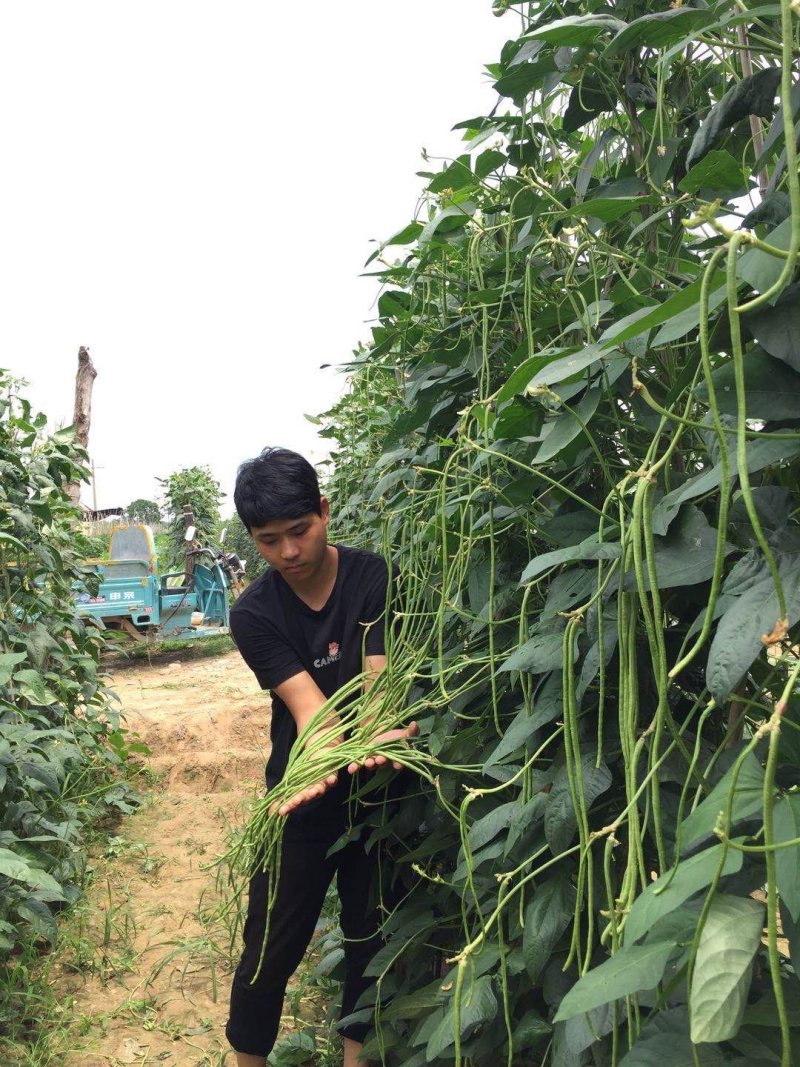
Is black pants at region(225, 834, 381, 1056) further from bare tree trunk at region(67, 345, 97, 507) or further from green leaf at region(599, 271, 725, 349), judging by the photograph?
bare tree trunk at region(67, 345, 97, 507)

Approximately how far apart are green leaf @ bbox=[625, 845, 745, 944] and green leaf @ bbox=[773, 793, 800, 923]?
1.3 inches

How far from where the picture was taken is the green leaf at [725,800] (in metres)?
0.62

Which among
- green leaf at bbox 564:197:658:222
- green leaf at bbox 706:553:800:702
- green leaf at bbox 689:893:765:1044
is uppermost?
green leaf at bbox 564:197:658:222

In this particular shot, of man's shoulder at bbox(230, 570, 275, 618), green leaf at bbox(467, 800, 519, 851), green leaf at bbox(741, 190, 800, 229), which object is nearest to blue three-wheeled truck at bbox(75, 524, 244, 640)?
man's shoulder at bbox(230, 570, 275, 618)

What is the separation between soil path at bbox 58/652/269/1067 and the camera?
2340 mm

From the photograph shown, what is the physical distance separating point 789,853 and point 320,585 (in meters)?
1.37

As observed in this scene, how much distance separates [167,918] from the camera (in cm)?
303

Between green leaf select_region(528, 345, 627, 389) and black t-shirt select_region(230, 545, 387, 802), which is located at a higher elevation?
green leaf select_region(528, 345, 627, 389)

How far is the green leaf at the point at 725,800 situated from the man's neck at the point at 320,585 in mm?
1291

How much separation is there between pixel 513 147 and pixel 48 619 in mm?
2595

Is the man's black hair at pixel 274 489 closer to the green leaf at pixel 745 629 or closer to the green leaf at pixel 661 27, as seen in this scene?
the green leaf at pixel 661 27

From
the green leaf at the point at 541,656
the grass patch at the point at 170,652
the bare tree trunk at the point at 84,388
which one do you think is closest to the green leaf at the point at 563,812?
the green leaf at the point at 541,656

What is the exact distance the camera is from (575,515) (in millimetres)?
1056

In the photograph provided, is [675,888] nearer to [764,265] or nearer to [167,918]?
[764,265]
